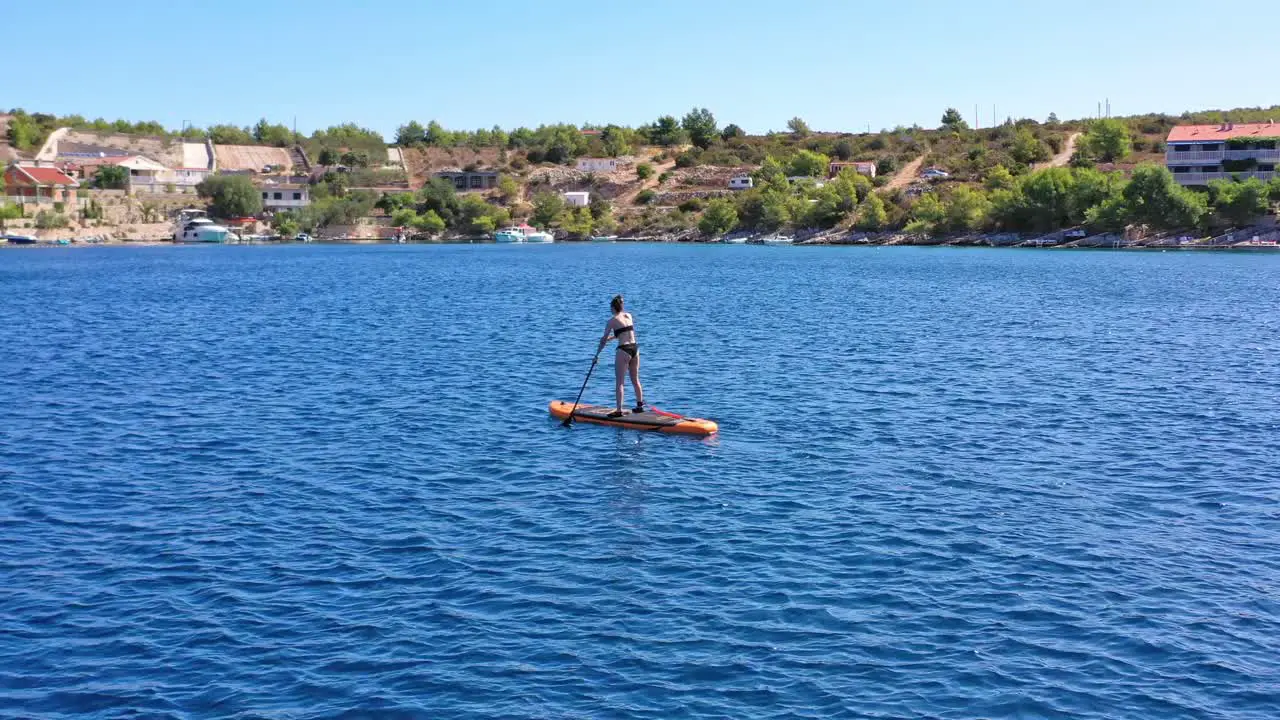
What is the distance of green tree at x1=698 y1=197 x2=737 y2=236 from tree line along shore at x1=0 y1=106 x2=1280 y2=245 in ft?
0.79

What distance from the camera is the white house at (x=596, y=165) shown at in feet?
645

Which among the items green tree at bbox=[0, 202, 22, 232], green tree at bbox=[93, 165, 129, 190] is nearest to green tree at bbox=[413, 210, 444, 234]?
green tree at bbox=[93, 165, 129, 190]

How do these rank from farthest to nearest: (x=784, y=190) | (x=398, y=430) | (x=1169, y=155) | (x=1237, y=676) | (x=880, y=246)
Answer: (x=784, y=190), (x=880, y=246), (x=1169, y=155), (x=398, y=430), (x=1237, y=676)

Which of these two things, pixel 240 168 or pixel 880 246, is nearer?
pixel 880 246

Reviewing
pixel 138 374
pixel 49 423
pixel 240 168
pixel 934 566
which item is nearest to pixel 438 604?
pixel 934 566

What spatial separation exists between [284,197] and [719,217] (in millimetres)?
63302

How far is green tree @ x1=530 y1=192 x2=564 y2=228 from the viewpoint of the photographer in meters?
180

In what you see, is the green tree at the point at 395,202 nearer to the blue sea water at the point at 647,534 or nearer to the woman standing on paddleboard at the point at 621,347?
the blue sea water at the point at 647,534

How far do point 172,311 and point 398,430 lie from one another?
37.6 meters

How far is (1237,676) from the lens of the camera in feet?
42.0

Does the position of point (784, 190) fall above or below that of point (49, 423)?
above

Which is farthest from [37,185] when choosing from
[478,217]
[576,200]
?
[576,200]

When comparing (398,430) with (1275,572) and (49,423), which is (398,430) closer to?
(49,423)

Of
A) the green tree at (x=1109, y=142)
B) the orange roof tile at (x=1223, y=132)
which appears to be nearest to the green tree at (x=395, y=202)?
the green tree at (x=1109, y=142)
